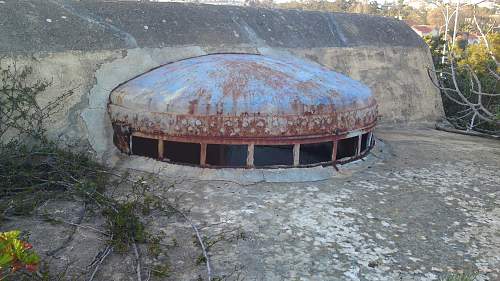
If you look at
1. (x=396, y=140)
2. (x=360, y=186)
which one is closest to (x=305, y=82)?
(x=360, y=186)

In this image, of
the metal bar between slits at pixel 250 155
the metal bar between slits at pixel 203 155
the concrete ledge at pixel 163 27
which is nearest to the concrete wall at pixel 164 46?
the concrete ledge at pixel 163 27

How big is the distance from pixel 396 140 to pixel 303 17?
3224 millimetres

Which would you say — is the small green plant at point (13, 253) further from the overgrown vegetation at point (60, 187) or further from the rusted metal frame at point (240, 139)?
the rusted metal frame at point (240, 139)

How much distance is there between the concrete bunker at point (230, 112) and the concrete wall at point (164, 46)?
39cm

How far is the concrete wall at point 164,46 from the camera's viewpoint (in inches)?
227

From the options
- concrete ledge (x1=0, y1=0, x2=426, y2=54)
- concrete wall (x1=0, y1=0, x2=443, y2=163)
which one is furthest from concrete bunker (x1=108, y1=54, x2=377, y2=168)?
concrete ledge (x1=0, y1=0, x2=426, y2=54)

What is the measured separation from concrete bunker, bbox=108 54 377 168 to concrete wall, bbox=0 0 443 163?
0.39 m

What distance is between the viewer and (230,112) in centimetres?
520

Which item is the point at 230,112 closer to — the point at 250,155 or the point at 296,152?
the point at 250,155

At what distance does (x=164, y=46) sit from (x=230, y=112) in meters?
2.22

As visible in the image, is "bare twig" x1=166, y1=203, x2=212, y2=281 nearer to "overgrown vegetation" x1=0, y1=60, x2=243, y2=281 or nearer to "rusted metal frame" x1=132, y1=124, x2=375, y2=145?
"overgrown vegetation" x1=0, y1=60, x2=243, y2=281

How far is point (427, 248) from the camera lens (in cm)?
384

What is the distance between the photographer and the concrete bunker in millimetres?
5219

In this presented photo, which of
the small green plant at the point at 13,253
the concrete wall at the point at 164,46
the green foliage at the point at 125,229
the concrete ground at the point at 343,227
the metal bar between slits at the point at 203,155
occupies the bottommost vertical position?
the concrete ground at the point at 343,227
